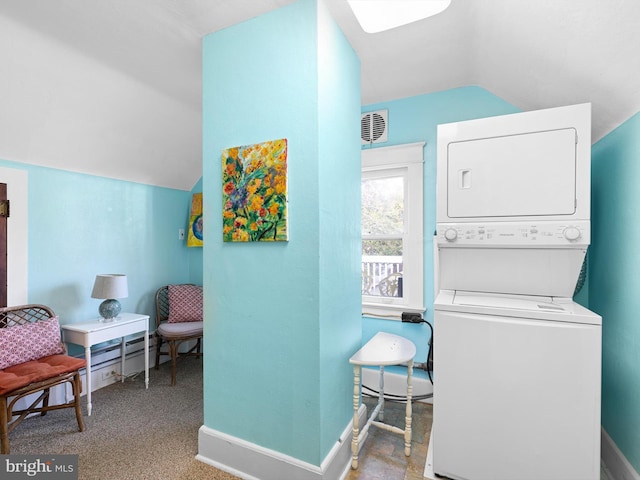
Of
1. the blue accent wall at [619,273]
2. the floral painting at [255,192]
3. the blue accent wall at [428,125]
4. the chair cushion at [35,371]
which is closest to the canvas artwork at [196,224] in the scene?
the chair cushion at [35,371]

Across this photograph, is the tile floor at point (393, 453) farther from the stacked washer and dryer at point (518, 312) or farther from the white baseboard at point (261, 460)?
the stacked washer and dryer at point (518, 312)

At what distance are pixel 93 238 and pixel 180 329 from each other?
1.15 meters

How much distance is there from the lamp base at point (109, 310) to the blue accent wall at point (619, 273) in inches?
138

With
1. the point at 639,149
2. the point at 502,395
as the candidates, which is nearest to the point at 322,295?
the point at 502,395

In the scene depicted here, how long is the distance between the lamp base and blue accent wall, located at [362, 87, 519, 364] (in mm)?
2322

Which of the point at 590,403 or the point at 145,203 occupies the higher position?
the point at 145,203

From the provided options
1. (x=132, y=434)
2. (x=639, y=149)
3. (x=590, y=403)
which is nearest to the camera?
(x=590, y=403)

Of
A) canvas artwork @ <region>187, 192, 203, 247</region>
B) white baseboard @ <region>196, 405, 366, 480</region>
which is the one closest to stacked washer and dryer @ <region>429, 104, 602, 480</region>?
white baseboard @ <region>196, 405, 366, 480</region>

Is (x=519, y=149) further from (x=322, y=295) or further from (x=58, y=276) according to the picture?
(x=58, y=276)

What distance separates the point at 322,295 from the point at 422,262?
1304 millimetres

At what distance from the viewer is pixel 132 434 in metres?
2.13

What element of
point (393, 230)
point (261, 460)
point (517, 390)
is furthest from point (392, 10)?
point (261, 460)

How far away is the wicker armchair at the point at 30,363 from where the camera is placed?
1.88 metres

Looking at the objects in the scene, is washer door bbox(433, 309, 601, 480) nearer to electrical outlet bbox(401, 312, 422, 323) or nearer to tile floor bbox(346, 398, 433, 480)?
tile floor bbox(346, 398, 433, 480)
